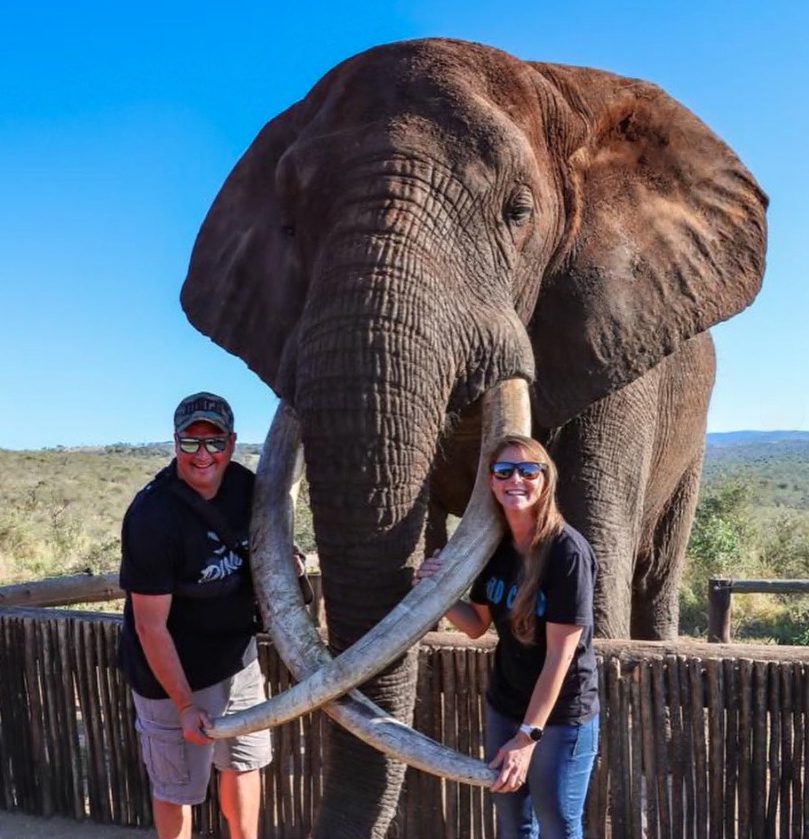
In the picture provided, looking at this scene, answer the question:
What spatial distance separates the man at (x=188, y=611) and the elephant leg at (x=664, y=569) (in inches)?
167

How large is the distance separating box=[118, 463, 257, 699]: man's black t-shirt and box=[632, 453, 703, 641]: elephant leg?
4.28 m

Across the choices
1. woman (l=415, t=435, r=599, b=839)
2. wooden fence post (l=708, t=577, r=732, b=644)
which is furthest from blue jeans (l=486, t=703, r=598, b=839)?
wooden fence post (l=708, t=577, r=732, b=644)

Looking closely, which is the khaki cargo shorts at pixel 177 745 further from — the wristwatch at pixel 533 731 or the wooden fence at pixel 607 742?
the wooden fence at pixel 607 742

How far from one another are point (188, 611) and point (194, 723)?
1.14 ft

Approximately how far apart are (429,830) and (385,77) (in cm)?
316

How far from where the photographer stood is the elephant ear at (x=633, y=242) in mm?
3910

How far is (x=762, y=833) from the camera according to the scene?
13.4 feet

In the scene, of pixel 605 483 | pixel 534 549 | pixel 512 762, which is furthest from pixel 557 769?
pixel 605 483

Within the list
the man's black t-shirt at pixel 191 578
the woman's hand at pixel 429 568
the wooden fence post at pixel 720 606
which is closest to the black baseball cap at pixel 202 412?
the man's black t-shirt at pixel 191 578

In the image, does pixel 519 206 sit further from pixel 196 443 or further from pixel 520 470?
pixel 196 443

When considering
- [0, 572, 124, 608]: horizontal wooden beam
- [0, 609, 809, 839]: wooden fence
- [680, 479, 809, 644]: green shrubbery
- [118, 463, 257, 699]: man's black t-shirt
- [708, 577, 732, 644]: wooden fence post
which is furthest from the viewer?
[680, 479, 809, 644]: green shrubbery

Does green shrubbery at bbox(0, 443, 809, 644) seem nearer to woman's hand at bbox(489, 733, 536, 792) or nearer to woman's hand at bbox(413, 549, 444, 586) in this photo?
woman's hand at bbox(413, 549, 444, 586)

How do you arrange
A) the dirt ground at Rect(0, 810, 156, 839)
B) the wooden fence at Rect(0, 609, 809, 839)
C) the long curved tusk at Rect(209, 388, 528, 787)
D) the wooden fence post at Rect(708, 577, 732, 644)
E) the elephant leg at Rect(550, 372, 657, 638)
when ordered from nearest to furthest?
1. the long curved tusk at Rect(209, 388, 528, 787)
2. the wooden fence at Rect(0, 609, 809, 839)
3. the elephant leg at Rect(550, 372, 657, 638)
4. the dirt ground at Rect(0, 810, 156, 839)
5. the wooden fence post at Rect(708, 577, 732, 644)

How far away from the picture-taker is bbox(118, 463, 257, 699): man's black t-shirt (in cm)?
307
